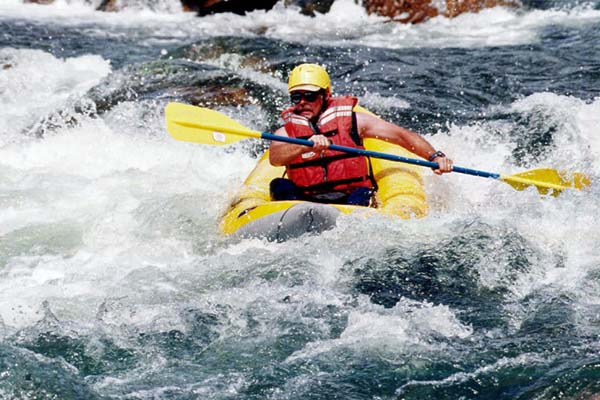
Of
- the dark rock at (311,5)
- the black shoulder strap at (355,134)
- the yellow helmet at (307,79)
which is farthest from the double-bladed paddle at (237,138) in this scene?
the dark rock at (311,5)

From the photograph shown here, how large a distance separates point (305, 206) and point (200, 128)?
4.22 ft

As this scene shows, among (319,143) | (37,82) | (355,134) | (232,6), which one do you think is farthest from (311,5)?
(319,143)

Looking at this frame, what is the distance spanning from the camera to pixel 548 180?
6387 mm

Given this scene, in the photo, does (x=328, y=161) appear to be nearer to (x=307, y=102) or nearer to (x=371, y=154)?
(x=371, y=154)

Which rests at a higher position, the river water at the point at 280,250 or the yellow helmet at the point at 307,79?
the yellow helmet at the point at 307,79

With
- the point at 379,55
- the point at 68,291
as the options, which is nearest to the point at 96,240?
the point at 68,291

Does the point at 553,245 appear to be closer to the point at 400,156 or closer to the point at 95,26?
the point at 400,156

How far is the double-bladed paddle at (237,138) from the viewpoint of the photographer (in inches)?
243

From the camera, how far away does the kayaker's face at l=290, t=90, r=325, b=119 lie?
240 inches

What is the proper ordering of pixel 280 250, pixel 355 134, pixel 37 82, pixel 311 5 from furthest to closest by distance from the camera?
1. pixel 311 5
2. pixel 37 82
3. pixel 355 134
4. pixel 280 250

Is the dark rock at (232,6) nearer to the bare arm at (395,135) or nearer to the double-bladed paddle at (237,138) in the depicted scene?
the double-bladed paddle at (237,138)

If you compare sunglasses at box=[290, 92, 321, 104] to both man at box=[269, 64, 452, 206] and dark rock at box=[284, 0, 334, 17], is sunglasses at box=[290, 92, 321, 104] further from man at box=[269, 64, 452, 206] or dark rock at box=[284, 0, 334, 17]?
dark rock at box=[284, 0, 334, 17]

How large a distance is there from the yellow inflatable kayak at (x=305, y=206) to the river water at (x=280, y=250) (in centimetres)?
10

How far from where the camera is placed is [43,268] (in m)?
5.75
